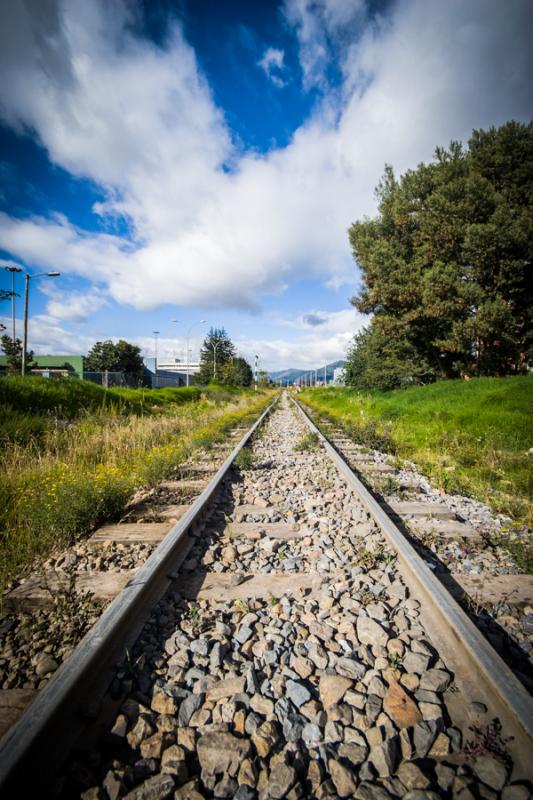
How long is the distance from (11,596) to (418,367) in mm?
19585

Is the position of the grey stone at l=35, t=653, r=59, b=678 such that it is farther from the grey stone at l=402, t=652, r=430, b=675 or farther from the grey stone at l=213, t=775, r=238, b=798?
the grey stone at l=402, t=652, r=430, b=675

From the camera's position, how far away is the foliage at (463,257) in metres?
13.4

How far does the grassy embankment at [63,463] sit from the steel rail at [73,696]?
3.75 feet

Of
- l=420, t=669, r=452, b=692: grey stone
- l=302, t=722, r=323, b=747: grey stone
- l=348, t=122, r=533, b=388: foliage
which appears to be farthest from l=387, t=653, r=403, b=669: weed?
l=348, t=122, r=533, b=388: foliage

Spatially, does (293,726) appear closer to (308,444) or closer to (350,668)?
(350,668)

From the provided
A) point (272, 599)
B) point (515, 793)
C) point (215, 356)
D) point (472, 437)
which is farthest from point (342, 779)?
point (215, 356)

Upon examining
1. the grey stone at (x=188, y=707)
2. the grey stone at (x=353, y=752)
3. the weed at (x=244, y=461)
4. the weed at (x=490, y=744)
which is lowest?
the grey stone at (x=188, y=707)

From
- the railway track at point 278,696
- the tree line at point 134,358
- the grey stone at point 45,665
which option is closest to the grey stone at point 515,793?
the railway track at point 278,696

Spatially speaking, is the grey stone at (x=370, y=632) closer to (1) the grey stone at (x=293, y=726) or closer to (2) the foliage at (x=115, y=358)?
(1) the grey stone at (x=293, y=726)

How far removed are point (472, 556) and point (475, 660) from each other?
1474 millimetres

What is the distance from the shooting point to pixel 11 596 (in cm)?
213

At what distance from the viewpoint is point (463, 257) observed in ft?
47.9

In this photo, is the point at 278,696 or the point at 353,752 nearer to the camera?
the point at 353,752

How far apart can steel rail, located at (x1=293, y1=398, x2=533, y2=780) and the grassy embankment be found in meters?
2.86
